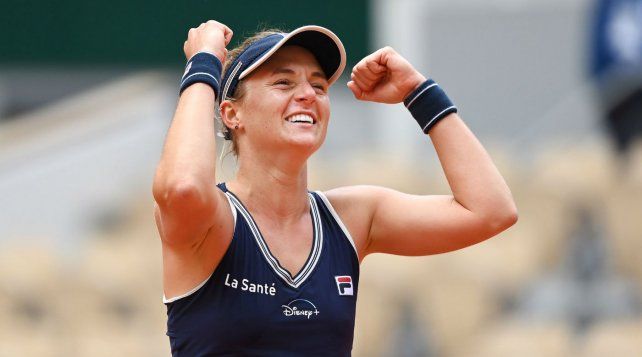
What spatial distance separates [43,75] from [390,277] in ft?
17.7

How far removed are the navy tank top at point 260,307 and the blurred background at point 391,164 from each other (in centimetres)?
358

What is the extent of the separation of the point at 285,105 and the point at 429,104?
0.45 meters

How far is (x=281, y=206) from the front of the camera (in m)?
3.05

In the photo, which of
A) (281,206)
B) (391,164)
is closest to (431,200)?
(281,206)

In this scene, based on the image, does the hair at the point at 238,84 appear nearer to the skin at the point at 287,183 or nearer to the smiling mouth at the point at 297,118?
the skin at the point at 287,183

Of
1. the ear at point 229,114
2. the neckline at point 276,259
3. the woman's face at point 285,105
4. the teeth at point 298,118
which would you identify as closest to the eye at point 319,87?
the woman's face at point 285,105

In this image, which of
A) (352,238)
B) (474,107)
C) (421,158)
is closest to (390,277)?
(421,158)

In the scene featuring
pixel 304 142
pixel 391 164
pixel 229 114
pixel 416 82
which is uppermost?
pixel 391 164

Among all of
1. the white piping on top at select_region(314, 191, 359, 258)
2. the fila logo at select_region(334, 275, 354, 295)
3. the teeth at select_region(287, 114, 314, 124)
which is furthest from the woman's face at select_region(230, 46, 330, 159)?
the fila logo at select_region(334, 275, 354, 295)

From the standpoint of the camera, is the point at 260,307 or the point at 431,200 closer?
the point at 260,307

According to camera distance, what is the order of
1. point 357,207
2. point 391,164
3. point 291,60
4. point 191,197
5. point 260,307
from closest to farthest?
1. point 191,197
2. point 260,307
3. point 291,60
4. point 357,207
5. point 391,164

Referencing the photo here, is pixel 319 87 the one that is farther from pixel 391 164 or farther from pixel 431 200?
pixel 391 164

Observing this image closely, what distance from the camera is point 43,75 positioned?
11.4 metres

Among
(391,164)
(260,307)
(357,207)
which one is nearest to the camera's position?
(260,307)
